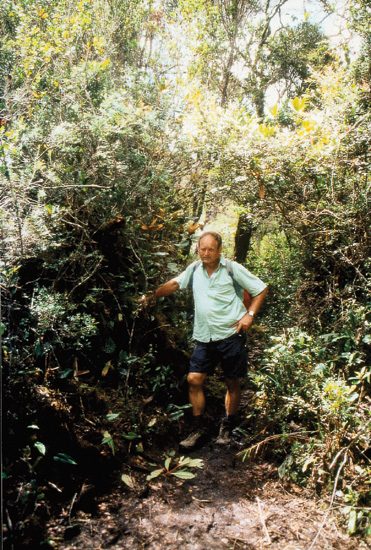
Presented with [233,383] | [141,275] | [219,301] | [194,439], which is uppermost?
[141,275]

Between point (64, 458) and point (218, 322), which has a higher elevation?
point (218, 322)

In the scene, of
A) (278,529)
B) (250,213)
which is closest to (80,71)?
(250,213)

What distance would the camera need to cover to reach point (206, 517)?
279cm

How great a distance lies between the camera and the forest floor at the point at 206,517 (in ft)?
8.04

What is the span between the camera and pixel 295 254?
5508 millimetres

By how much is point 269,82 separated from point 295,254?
392 inches

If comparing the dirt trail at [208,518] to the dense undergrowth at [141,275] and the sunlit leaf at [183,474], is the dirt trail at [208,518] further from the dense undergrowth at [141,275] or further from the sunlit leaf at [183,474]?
the dense undergrowth at [141,275]

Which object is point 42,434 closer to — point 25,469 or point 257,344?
point 25,469

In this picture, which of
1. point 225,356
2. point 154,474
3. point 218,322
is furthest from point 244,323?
point 154,474

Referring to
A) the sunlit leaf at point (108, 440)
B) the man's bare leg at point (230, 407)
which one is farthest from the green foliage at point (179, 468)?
the man's bare leg at point (230, 407)

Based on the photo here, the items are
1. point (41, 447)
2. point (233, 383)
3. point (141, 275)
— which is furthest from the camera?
point (141, 275)

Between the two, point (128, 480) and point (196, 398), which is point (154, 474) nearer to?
point (128, 480)

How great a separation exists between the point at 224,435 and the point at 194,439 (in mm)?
369

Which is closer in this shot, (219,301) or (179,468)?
(179,468)
